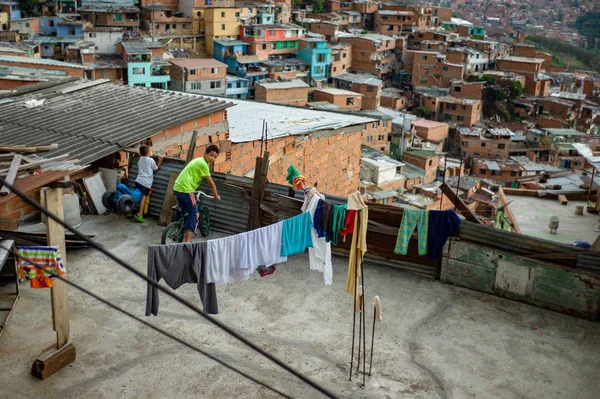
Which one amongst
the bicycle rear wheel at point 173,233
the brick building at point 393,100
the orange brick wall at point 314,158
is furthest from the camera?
the brick building at point 393,100

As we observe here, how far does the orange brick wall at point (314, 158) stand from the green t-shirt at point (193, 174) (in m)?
3.92

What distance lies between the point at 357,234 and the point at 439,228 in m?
1.74

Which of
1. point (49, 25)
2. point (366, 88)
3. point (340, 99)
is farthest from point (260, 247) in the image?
point (49, 25)

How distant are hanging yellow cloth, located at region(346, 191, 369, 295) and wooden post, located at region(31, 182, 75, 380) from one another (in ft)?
Result: 8.60

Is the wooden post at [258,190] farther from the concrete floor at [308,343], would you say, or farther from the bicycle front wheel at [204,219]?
the concrete floor at [308,343]

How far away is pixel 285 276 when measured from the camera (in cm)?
777

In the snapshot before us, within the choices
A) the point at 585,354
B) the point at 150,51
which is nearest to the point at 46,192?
the point at 585,354

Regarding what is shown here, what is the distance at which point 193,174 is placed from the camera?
25.2 feet

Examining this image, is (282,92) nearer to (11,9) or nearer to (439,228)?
(11,9)

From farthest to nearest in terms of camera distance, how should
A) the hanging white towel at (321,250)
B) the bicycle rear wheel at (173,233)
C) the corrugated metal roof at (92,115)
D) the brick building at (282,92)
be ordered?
the brick building at (282,92), the corrugated metal roof at (92,115), the bicycle rear wheel at (173,233), the hanging white towel at (321,250)

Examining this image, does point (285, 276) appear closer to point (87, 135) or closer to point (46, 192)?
point (46, 192)

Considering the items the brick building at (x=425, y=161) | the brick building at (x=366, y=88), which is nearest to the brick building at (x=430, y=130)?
the brick building at (x=425, y=161)

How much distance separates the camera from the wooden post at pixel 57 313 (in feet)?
17.7

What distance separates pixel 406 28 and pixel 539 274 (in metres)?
64.3
